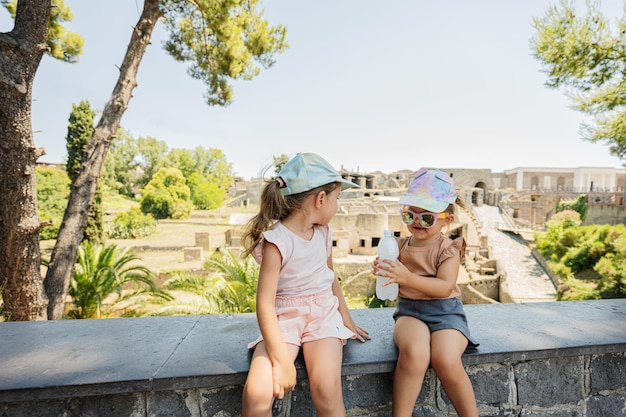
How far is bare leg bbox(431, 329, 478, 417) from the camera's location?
1.52 metres

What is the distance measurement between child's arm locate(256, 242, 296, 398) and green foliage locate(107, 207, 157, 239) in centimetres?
2963

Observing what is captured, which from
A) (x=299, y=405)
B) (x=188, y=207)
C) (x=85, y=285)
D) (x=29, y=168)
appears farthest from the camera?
(x=188, y=207)

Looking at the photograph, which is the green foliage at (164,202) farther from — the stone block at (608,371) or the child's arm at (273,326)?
the stone block at (608,371)

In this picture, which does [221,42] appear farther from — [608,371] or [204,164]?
[204,164]

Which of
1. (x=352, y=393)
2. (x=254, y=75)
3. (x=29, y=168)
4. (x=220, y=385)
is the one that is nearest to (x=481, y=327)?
(x=352, y=393)

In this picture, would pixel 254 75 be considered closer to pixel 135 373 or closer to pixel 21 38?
pixel 21 38

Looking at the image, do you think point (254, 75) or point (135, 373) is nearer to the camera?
point (135, 373)

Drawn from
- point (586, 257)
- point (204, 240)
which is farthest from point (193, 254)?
point (586, 257)

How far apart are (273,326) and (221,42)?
28.4 feet

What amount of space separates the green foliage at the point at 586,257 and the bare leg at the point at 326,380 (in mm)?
13998

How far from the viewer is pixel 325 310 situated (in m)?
1.68

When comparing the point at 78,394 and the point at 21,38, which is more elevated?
the point at 21,38

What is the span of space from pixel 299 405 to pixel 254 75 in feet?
31.0

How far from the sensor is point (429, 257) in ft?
5.76
